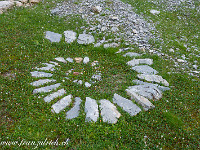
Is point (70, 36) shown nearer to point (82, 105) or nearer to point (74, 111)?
point (82, 105)

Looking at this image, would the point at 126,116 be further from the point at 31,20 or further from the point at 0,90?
the point at 31,20

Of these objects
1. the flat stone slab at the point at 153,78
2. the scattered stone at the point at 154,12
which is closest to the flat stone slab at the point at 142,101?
the flat stone slab at the point at 153,78

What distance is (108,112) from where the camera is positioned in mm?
7355

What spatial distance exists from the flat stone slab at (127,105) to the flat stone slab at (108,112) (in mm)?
384

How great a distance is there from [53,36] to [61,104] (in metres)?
6.89

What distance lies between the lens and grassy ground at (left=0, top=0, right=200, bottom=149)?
254 inches

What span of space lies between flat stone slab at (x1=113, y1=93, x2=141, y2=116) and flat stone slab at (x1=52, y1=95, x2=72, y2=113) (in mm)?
2162

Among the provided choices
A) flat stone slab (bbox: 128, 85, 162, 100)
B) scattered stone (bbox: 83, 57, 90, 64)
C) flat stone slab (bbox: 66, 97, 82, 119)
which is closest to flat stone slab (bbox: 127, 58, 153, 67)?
flat stone slab (bbox: 128, 85, 162, 100)

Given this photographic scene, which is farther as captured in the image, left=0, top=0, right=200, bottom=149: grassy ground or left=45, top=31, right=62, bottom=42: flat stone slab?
left=45, top=31, right=62, bottom=42: flat stone slab

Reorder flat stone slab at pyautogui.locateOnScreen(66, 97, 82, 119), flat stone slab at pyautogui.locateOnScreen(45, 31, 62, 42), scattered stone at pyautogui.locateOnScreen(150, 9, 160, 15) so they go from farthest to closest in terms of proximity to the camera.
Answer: scattered stone at pyautogui.locateOnScreen(150, 9, 160, 15) < flat stone slab at pyautogui.locateOnScreen(45, 31, 62, 42) < flat stone slab at pyautogui.locateOnScreen(66, 97, 82, 119)

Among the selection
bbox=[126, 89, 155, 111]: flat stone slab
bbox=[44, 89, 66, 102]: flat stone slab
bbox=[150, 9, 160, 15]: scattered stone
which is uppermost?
bbox=[150, 9, 160, 15]: scattered stone

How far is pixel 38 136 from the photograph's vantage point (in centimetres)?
628

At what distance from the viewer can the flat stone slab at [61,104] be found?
7.38 metres

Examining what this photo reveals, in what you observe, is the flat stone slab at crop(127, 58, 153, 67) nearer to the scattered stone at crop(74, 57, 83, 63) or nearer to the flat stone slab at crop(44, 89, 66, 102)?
the scattered stone at crop(74, 57, 83, 63)
